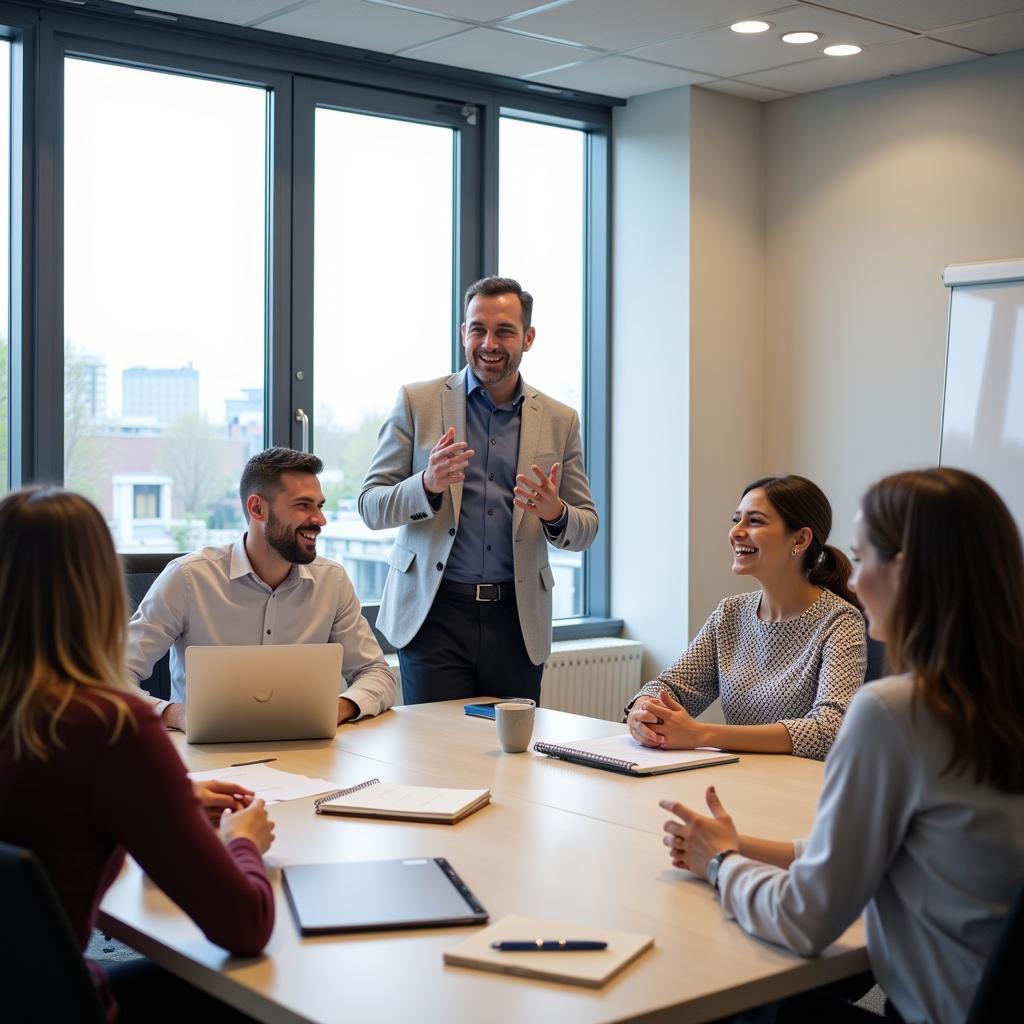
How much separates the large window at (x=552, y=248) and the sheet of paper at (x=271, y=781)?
9.89ft

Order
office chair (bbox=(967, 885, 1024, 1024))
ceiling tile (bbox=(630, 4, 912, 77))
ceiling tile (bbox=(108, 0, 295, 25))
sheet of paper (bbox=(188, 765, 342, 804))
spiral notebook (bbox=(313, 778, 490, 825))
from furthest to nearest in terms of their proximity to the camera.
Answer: ceiling tile (bbox=(630, 4, 912, 77)) → ceiling tile (bbox=(108, 0, 295, 25)) → sheet of paper (bbox=(188, 765, 342, 804)) → spiral notebook (bbox=(313, 778, 490, 825)) → office chair (bbox=(967, 885, 1024, 1024))

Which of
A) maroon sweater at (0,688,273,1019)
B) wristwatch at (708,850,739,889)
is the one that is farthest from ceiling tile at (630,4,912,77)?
maroon sweater at (0,688,273,1019)

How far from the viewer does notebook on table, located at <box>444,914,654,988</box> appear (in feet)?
4.81

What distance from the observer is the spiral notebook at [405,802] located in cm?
210

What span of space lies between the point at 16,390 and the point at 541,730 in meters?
2.15

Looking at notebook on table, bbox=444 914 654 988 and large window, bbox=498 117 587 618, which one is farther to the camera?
large window, bbox=498 117 587 618

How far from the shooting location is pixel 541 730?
9.37ft

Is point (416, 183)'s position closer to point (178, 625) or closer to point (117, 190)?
point (117, 190)

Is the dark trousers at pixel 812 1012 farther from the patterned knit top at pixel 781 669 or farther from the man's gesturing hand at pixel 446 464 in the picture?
the man's gesturing hand at pixel 446 464

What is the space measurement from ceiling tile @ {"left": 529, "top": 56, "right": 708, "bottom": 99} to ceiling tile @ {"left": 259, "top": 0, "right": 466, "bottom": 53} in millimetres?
642

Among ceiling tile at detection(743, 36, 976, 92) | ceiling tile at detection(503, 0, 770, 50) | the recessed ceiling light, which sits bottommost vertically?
ceiling tile at detection(503, 0, 770, 50)

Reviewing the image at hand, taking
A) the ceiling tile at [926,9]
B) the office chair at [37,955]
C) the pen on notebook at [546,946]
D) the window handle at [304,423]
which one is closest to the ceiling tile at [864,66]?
the ceiling tile at [926,9]

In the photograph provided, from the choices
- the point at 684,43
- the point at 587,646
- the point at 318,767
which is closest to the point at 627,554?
the point at 587,646

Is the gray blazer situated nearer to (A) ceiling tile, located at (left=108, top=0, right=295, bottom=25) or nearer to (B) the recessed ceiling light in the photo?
(A) ceiling tile, located at (left=108, top=0, right=295, bottom=25)
